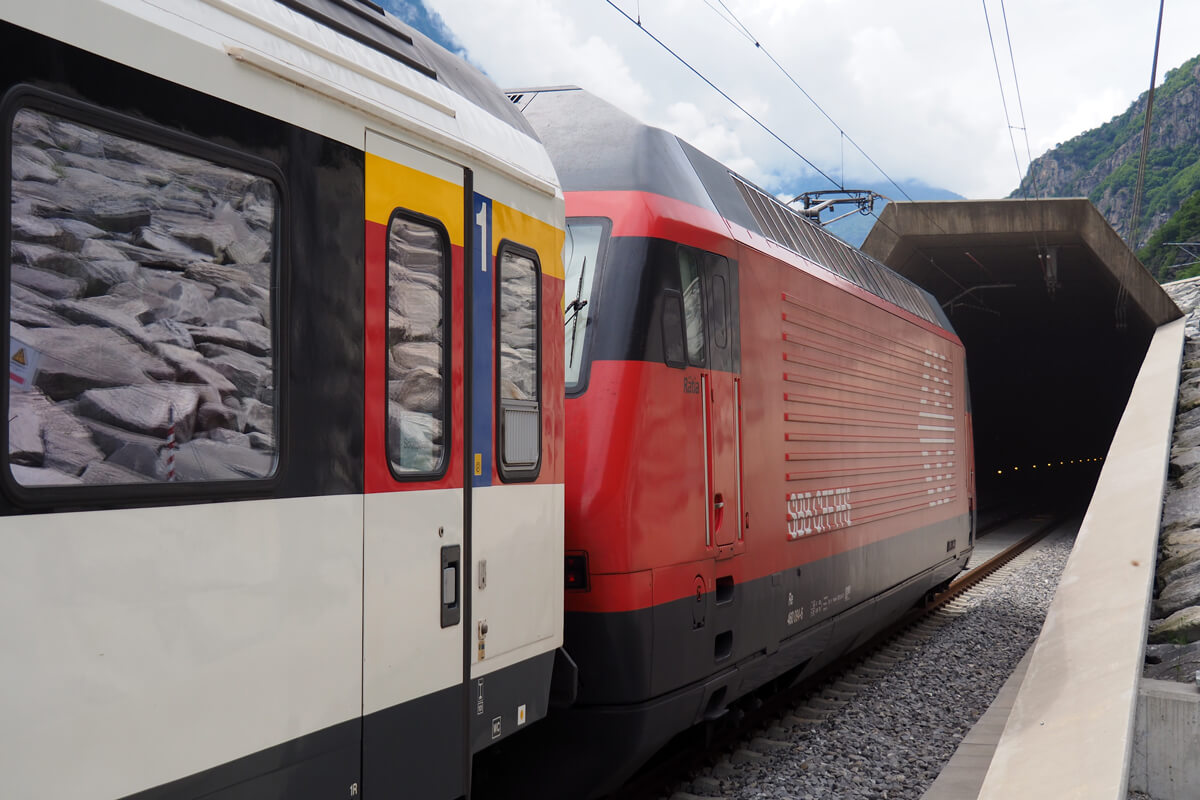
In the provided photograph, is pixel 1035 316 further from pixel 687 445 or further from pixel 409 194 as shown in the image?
pixel 409 194

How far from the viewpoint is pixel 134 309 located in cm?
258

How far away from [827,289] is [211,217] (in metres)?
6.13

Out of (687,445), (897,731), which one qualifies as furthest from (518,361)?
(897,731)

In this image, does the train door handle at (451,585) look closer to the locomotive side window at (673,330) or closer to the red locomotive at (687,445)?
the red locomotive at (687,445)

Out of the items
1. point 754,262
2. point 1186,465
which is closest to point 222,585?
point 754,262

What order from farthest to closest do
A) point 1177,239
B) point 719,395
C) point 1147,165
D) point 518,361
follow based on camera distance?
1. point 1147,165
2. point 1177,239
3. point 719,395
4. point 518,361

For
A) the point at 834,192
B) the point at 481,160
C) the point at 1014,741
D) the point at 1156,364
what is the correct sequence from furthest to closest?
the point at 834,192
the point at 1156,364
the point at 1014,741
the point at 481,160

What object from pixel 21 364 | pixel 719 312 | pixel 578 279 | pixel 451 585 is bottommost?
pixel 451 585

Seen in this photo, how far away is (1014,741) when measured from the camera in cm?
495

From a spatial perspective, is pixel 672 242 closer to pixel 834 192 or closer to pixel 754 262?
pixel 754 262

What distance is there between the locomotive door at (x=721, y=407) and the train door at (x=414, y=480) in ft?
7.64

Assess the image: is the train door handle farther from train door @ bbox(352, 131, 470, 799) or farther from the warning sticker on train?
the warning sticker on train

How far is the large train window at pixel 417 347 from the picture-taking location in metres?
3.58

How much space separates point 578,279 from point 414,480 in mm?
2241
